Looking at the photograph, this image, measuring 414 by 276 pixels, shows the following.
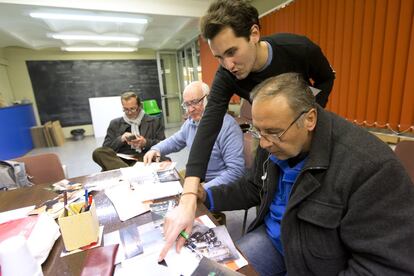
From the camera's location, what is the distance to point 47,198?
1.21 metres

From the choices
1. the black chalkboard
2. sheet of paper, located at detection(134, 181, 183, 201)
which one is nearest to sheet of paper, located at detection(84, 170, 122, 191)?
sheet of paper, located at detection(134, 181, 183, 201)

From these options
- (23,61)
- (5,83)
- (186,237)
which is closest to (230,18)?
(186,237)

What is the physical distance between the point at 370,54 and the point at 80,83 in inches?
261

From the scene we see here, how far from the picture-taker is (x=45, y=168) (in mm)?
1833

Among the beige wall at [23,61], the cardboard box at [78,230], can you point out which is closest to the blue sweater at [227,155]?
the cardboard box at [78,230]

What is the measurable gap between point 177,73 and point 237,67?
6644 millimetres

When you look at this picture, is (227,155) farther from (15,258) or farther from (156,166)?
(15,258)

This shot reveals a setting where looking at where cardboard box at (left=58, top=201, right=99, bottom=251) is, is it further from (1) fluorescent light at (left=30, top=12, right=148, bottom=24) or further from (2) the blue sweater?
(1) fluorescent light at (left=30, top=12, right=148, bottom=24)

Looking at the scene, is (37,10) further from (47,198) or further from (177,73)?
(177,73)

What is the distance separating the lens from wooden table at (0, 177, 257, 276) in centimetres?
72

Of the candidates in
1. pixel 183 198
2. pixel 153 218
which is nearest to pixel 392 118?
pixel 183 198

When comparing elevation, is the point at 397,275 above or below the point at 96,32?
below

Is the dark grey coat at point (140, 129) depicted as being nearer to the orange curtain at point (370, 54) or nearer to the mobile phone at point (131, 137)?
the mobile phone at point (131, 137)

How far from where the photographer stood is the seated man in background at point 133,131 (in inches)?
90.0
